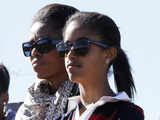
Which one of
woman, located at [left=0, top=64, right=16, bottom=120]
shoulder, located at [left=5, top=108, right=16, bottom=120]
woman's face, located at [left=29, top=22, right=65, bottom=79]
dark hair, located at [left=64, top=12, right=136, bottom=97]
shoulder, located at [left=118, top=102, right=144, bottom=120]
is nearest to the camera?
shoulder, located at [left=118, top=102, right=144, bottom=120]

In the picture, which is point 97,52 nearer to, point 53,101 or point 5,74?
point 53,101

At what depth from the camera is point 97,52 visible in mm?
4648

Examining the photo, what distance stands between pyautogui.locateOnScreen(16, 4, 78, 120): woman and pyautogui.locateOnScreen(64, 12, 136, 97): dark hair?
0.33 m

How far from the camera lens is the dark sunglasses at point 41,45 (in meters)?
5.11

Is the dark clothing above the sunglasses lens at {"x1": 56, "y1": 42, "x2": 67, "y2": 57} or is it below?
below

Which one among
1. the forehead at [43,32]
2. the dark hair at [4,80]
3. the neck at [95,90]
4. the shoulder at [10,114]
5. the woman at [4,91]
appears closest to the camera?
the neck at [95,90]

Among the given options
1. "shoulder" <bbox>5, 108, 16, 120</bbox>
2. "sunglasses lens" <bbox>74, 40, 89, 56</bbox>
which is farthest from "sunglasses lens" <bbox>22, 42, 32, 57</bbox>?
"shoulder" <bbox>5, 108, 16, 120</bbox>

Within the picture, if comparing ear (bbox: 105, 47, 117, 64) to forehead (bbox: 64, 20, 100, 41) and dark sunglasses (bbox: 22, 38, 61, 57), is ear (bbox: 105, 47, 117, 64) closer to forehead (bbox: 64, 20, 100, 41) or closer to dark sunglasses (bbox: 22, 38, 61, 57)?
forehead (bbox: 64, 20, 100, 41)

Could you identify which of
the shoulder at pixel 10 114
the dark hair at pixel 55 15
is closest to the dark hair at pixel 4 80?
the shoulder at pixel 10 114

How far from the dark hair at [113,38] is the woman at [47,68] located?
12.9 inches

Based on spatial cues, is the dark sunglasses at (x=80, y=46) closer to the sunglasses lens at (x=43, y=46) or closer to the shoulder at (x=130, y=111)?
the sunglasses lens at (x=43, y=46)

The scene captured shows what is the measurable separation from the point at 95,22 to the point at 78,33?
0.21 meters

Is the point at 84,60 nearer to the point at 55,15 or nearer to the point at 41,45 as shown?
the point at 41,45

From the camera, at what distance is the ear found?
15.4 ft
